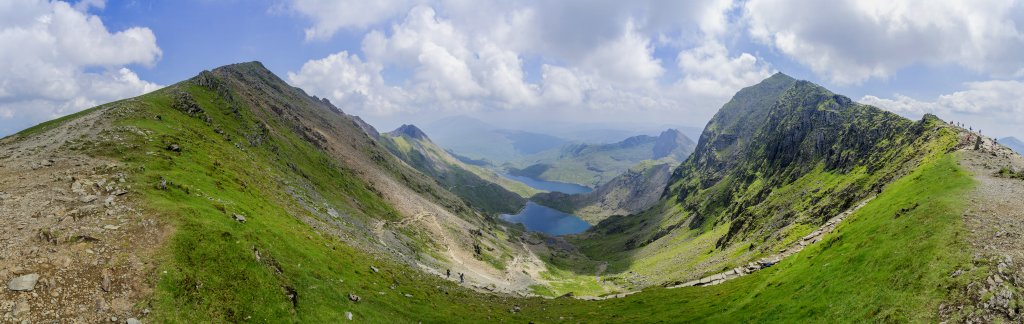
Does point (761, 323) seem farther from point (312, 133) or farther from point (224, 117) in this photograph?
point (312, 133)

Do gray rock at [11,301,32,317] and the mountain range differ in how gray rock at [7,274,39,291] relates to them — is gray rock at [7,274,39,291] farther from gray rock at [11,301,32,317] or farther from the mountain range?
gray rock at [11,301,32,317]

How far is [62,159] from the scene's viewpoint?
55625mm

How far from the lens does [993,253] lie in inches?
1522

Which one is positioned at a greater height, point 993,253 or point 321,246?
point 993,253

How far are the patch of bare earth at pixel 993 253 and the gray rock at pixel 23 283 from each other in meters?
67.2

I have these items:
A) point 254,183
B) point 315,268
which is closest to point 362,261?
point 315,268

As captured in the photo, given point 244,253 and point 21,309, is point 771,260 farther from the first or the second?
point 21,309

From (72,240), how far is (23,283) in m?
6.58

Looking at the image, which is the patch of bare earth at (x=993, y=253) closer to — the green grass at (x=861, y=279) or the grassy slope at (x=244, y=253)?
the green grass at (x=861, y=279)

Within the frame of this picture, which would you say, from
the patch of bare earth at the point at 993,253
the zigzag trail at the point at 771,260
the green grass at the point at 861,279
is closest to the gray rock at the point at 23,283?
the green grass at the point at 861,279

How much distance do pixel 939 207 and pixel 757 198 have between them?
152030 mm

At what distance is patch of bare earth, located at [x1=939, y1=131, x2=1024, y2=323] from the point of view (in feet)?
107

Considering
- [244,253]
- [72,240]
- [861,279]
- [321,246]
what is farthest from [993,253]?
[72,240]

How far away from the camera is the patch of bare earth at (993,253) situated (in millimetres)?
32753
